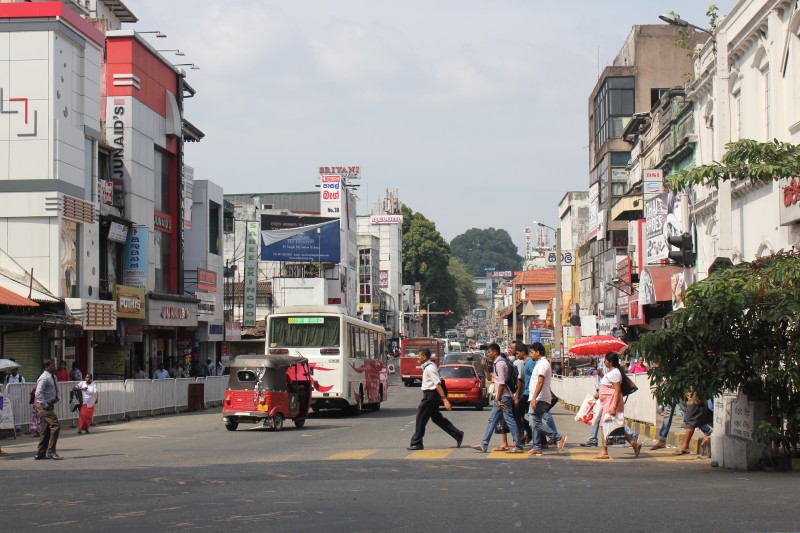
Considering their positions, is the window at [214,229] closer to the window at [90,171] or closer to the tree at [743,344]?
the window at [90,171]

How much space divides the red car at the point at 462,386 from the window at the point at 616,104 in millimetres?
33593

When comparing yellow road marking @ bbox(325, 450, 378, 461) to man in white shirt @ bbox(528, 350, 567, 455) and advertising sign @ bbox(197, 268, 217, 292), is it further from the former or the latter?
advertising sign @ bbox(197, 268, 217, 292)

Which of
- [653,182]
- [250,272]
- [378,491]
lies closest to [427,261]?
[250,272]

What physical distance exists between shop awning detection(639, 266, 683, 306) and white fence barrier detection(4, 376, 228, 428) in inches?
689

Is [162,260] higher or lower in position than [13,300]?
higher

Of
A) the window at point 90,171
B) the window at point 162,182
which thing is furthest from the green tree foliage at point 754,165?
the window at point 162,182

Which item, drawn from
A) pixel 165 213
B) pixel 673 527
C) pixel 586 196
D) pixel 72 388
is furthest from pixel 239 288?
pixel 673 527

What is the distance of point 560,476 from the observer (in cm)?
1471

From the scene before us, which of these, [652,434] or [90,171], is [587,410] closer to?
[652,434]

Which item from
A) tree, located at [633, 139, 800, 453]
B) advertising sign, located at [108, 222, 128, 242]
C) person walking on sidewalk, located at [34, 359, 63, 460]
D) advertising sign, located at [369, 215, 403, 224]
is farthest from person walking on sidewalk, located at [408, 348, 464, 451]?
advertising sign, located at [369, 215, 403, 224]

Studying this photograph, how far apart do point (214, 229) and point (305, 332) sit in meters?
28.4

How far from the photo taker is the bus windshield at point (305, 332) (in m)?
32.0

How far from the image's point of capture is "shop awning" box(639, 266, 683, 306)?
Result: 41.3 metres

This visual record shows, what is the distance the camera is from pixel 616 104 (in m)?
67.2
